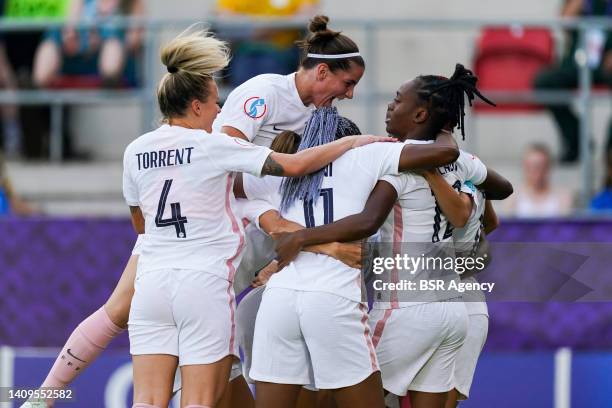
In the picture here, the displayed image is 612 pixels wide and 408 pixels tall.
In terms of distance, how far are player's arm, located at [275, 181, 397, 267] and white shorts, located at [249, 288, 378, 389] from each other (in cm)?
18

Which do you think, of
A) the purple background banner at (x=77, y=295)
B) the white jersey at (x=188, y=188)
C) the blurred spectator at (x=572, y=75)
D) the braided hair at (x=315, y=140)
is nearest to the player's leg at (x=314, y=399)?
the white jersey at (x=188, y=188)

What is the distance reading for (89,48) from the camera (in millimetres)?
9945

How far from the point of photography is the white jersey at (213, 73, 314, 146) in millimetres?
5633

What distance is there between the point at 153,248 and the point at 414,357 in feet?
3.78

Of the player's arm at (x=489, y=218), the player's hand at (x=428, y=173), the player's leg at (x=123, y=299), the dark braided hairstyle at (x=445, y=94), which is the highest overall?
the dark braided hairstyle at (x=445, y=94)

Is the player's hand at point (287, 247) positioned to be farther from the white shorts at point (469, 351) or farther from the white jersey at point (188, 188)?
the white shorts at point (469, 351)

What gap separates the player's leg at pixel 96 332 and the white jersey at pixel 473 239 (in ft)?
4.62

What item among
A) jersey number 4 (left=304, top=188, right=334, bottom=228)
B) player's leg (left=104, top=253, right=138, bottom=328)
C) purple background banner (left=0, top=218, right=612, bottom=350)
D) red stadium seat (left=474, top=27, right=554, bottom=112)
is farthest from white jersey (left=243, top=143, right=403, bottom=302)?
red stadium seat (left=474, top=27, right=554, bottom=112)

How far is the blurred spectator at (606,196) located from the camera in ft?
29.3

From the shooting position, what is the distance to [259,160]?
5.14 metres

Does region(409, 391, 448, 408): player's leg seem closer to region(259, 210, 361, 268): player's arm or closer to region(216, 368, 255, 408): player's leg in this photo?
region(259, 210, 361, 268): player's arm

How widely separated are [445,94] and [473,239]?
2.38ft

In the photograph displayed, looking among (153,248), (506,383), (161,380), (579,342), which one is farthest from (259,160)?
(579,342)

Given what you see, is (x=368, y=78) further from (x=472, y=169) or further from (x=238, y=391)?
(x=238, y=391)
